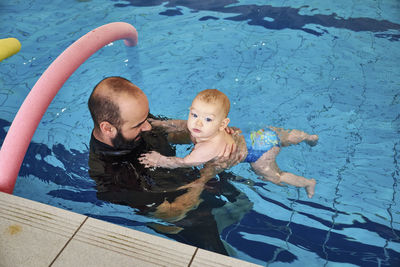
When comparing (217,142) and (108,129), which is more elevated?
(108,129)

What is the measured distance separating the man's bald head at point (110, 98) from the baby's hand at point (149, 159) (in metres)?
0.32

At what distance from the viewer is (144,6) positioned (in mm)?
6512

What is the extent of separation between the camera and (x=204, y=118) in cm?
272

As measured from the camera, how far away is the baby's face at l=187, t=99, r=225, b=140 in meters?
2.70

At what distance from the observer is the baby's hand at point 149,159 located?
265 cm

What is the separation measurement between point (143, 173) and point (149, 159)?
12 centimetres

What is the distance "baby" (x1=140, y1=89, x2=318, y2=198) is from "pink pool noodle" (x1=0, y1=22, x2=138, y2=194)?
798 millimetres

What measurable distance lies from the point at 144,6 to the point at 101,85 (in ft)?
14.7

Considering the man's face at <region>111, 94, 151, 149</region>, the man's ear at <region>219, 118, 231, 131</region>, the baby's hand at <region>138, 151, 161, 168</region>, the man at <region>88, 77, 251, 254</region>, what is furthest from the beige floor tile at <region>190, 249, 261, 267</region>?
the man's ear at <region>219, 118, 231, 131</region>

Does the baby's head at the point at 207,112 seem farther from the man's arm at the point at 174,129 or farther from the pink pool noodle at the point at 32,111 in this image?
the pink pool noodle at the point at 32,111

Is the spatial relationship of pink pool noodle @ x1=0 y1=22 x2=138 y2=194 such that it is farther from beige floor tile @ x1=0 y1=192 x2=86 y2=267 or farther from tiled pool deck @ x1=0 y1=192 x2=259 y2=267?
tiled pool deck @ x1=0 y1=192 x2=259 y2=267

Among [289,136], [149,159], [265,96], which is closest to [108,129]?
[149,159]

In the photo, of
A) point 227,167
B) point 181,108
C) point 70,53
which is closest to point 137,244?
point 227,167

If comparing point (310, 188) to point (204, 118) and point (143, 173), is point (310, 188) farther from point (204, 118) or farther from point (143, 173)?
point (143, 173)
